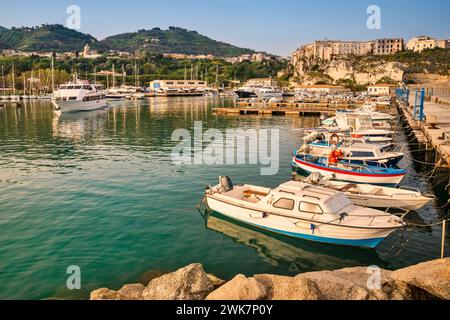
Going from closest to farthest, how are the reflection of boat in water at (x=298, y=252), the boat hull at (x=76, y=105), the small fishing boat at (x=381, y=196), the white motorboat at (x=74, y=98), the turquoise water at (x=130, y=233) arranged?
the turquoise water at (x=130, y=233) < the reflection of boat in water at (x=298, y=252) < the small fishing boat at (x=381, y=196) < the boat hull at (x=76, y=105) < the white motorboat at (x=74, y=98)

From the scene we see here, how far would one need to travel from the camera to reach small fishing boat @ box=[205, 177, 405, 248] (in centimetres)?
1653

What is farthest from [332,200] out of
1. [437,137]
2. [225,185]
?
[437,137]

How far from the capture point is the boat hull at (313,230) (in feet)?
54.1

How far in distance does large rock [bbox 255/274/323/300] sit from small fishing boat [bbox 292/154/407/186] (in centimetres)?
1648

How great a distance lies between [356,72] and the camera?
187m

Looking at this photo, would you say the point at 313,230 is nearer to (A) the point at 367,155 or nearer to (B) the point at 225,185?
(B) the point at 225,185

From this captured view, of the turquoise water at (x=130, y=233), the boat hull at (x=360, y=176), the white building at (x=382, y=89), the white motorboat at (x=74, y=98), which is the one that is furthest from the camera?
the white building at (x=382, y=89)

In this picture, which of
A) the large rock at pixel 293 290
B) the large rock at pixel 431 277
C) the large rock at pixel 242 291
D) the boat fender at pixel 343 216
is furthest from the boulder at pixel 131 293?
the boat fender at pixel 343 216

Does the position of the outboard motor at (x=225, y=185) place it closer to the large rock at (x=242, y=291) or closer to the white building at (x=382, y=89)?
the large rock at (x=242, y=291)

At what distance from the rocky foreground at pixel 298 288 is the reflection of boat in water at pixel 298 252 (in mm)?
4022

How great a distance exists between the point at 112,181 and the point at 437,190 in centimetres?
2292

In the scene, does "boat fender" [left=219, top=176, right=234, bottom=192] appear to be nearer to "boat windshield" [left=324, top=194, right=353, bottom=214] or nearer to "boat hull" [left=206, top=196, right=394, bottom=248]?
"boat hull" [left=206, top=196, right=394, bottom=248]

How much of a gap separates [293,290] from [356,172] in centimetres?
1848
